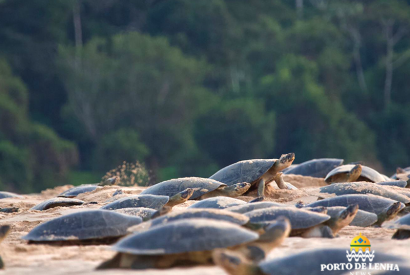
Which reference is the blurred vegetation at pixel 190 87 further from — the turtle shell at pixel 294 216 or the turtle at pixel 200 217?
the turtle at pixel 200 217

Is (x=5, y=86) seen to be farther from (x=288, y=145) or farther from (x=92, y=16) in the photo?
(x=288, y=145)

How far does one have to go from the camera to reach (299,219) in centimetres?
431

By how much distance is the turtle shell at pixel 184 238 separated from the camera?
10.9ft

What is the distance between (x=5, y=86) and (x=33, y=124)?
187 centimetres

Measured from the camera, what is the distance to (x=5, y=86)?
77.3ft

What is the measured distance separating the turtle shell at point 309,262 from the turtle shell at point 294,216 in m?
0.99

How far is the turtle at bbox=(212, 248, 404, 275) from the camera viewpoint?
3004mm

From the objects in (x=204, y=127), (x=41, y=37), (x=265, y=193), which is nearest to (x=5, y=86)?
(x=41, y=37)

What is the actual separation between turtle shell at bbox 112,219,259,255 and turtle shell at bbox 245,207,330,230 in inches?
25.7

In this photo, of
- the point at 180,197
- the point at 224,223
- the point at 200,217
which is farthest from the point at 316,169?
the point at 224,223

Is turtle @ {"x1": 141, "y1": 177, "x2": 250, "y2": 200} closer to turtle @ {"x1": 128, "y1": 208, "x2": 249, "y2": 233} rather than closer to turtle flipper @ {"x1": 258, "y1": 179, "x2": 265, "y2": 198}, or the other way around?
turtle flipper @ {"x1": 258, "y1": 179, "x2": 265, "y2": 198}

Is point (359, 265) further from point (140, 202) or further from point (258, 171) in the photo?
point (258, 171)

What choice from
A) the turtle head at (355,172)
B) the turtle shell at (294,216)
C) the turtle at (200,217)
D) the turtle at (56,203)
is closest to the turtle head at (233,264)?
the turtle at (200,217)

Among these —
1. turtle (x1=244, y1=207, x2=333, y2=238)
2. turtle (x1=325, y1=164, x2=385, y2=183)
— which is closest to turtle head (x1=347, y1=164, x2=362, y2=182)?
turtle (x1=325, y1=164, x2=385, y2=183)
